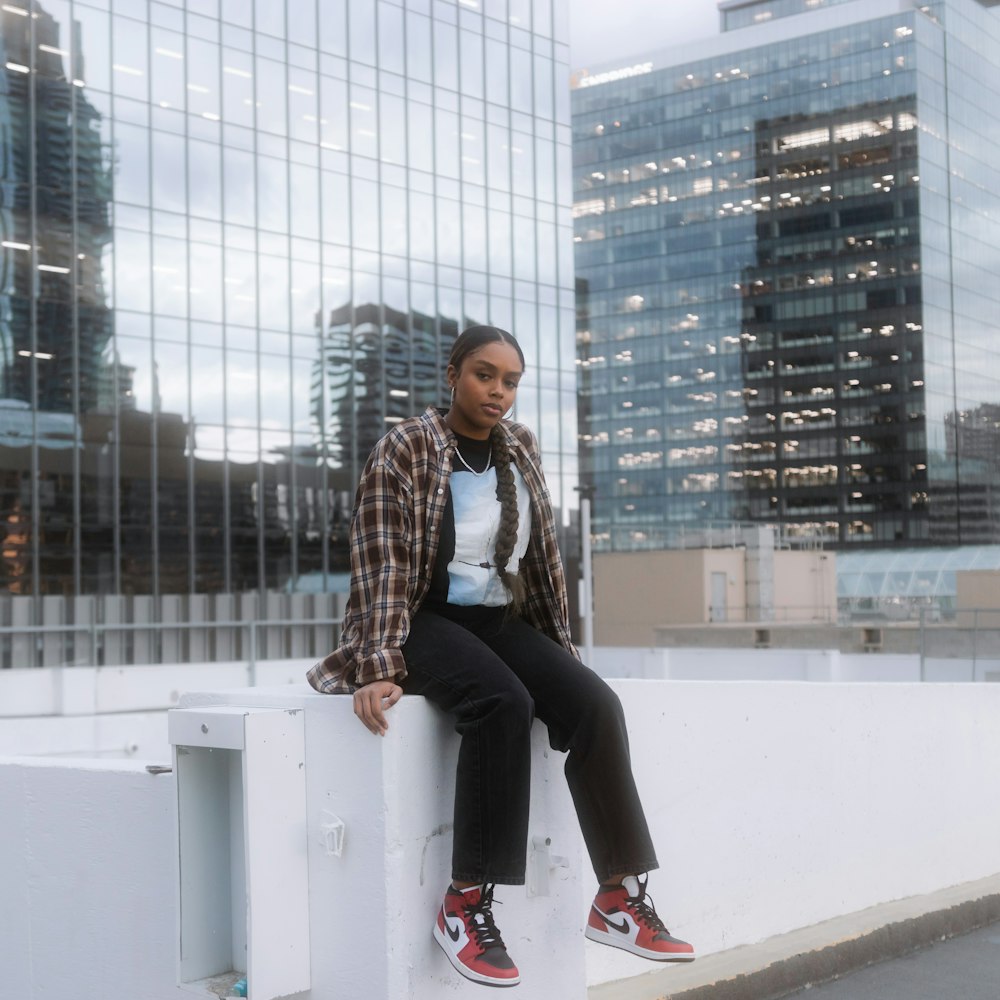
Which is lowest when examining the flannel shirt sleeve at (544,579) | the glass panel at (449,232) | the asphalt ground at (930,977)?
the asphalt ground at (930,977)

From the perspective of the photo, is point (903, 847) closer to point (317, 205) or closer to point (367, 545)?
point (367, 545)

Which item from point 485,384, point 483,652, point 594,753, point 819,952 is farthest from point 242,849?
point 819,952

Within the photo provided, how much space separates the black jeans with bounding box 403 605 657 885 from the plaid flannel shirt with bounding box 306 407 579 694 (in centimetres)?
11

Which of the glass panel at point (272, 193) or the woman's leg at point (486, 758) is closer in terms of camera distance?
the woman's leg at point (486, 758)

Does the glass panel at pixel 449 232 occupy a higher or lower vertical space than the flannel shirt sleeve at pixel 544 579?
higher

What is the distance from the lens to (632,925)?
346 cm

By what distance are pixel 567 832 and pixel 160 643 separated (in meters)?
20.7

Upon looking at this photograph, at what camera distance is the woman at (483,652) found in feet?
11.0

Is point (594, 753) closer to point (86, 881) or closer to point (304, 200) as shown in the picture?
point (86, 881)

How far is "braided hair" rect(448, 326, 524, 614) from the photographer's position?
142 inches

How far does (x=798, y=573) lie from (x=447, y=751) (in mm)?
60114

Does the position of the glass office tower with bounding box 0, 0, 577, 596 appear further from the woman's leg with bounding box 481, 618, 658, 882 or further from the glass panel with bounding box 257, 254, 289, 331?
the woman's leg with bounding box 481, 618, 658, 882

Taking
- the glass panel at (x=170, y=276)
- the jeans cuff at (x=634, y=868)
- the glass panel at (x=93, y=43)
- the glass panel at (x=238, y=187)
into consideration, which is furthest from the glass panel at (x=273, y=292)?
the jeans cuff at (x=634, y=868)

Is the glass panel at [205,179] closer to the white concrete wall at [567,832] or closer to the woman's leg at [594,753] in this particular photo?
the white concrete wall at [567,832]
